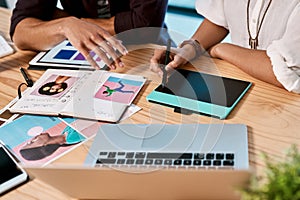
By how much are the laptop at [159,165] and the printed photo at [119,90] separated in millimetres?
117

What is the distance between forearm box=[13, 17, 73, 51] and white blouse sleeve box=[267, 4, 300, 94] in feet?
2.09

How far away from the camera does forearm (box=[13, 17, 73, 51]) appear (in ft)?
4.67

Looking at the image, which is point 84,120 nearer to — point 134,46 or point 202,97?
point 202,97

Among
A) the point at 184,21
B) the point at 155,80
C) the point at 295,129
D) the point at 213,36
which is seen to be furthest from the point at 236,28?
the point at 184,21

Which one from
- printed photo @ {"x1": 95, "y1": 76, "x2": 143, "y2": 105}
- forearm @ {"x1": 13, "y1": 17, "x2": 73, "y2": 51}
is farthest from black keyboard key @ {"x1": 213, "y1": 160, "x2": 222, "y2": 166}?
forearm @ {"x1": 13, "y1": 17, "x2": 73, "y2": 51}

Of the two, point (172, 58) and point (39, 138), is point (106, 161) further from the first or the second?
point (172, 58)

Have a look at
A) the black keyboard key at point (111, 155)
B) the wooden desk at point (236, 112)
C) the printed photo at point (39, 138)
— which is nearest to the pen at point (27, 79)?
the wooden desk at point (236, 112)

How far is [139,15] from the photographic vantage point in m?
1.60

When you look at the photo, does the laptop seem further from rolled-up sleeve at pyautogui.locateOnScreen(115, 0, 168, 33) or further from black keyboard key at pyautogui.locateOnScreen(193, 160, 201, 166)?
rolled-up sleeve at pyautogui.locateOnScreen(115, 0, 168, 33)

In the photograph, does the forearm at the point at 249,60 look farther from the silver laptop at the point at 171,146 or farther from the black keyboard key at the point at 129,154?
the black keyboard key at the point at 129,154

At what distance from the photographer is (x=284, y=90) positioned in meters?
1.14

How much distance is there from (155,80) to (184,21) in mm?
1906

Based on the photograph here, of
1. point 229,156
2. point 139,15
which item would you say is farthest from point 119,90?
point 139,15

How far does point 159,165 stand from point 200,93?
281mm
